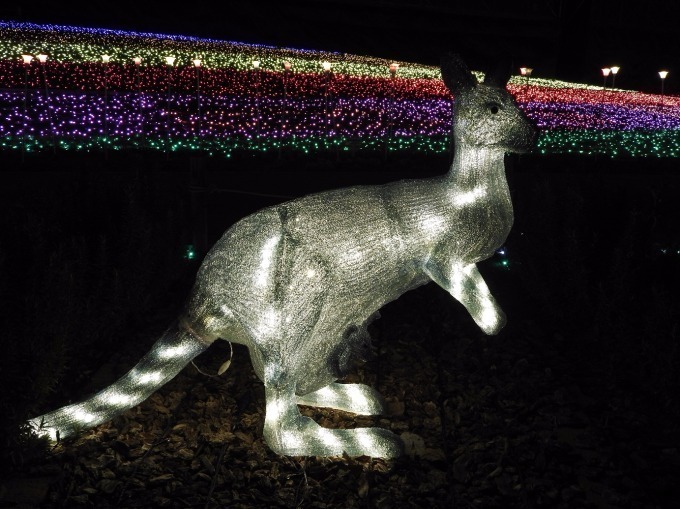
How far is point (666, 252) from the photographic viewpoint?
6109 millimetres

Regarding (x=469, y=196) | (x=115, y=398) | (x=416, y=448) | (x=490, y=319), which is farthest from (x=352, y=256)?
(x=115, y=398)

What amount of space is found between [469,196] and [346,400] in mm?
1367

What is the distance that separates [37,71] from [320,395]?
14.0 metres

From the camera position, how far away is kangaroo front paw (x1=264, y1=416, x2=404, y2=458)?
345cm

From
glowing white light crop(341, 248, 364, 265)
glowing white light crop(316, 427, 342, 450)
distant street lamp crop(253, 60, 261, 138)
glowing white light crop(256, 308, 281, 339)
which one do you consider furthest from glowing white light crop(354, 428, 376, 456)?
distant street lamp crop(253, 60, 261, 138)

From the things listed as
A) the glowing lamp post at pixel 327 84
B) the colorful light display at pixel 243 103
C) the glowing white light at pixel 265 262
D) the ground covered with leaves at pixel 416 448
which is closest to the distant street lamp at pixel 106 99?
the colorful light display at pixel 243 103

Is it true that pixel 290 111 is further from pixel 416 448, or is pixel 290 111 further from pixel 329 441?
pixel 329 441

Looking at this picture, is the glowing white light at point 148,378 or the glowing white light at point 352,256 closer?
the glowing white light at point 352,256

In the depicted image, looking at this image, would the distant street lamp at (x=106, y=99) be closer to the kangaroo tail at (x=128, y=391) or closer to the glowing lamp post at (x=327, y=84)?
the glowing lamp post at (x=327, y=84)

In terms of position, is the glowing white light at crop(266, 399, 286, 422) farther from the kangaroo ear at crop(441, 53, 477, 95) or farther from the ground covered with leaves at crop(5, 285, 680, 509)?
the kangaroo ear at crop(441, 53, 477, 95)

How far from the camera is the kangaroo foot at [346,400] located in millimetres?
4090

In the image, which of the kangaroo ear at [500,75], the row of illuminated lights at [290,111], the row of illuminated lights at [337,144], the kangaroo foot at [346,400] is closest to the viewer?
the kangaroo ear at [500,75]

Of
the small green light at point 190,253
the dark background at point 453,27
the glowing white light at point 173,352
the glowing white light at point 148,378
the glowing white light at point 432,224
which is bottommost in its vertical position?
the small green light at point 190,253

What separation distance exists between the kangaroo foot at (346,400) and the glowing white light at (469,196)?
50.8 inches
